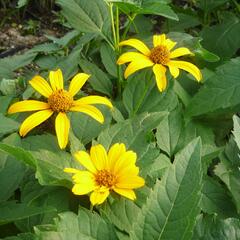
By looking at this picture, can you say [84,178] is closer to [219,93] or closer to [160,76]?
[160,76]

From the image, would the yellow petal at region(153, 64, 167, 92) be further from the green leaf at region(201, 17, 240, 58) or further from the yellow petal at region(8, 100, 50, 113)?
the green leaf at region(201, 17, 240, 58)

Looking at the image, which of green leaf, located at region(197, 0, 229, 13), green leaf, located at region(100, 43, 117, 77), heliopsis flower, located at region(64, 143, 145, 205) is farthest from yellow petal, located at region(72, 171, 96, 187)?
green leaf, located at region(197, 0, 229, 13)

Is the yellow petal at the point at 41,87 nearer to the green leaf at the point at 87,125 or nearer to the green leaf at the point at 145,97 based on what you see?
the green leaf at the point at 87,125

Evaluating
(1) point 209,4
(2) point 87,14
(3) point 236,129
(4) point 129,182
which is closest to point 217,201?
(3) point 236,129

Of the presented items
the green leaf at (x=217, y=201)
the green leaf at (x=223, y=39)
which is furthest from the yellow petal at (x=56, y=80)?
the green leaf at (x=223, y=39)

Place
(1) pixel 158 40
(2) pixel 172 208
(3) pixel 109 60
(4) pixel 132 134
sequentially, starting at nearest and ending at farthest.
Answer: (2) pixel 172 208 → (4) pixel 132 134 → (1) pixel 158 40 → (3) pixel 109 60
